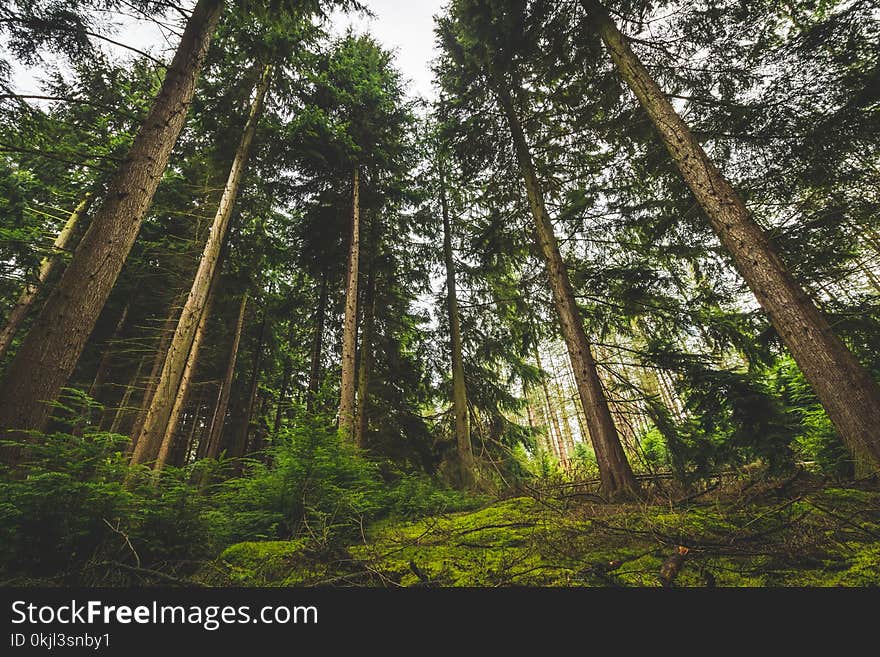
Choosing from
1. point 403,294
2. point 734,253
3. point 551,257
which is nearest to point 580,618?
point 734,253

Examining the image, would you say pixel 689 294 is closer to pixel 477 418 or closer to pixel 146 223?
pixel 477 418

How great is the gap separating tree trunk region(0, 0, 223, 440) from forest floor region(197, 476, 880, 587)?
232 cm

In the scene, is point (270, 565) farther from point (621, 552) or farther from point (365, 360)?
point (365, 360)

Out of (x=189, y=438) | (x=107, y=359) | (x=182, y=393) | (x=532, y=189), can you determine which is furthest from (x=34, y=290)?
(x=532, y=189)

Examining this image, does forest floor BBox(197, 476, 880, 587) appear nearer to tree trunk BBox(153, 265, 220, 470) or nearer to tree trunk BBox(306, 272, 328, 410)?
tree trunk BBox(153, 265, 220, 470)

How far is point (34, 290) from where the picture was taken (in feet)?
36.9

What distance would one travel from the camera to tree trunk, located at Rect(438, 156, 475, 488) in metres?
9.47

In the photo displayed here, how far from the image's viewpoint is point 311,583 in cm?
205

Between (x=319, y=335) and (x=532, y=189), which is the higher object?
(x=532, y=189)

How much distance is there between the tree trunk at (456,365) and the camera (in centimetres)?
947

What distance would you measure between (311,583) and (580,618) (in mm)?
1597

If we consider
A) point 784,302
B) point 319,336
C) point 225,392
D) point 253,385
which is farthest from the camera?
point 253,385

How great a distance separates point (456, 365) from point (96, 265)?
28.0 feet

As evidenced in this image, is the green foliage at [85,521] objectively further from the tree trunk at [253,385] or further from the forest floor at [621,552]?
the tree trunk at [253,385]
